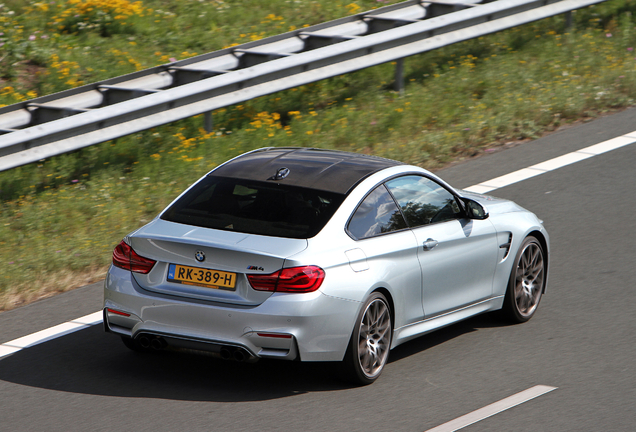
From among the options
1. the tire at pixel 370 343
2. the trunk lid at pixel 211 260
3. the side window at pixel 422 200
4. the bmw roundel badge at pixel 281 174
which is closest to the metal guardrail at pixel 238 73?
the bmw roundel badge at pixel 281 174

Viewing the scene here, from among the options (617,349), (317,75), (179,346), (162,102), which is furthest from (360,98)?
(179,346)

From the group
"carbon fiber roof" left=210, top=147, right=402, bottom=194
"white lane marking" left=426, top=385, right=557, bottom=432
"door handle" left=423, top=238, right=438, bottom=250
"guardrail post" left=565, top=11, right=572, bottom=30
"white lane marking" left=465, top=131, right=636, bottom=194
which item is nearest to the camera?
"white lane marking" left=426, top=385, right=557, bottom=432

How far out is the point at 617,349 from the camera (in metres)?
6.75

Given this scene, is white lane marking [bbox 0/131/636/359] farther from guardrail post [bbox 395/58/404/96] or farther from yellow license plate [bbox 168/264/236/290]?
guardrail post [bbox 395/58/404/96]

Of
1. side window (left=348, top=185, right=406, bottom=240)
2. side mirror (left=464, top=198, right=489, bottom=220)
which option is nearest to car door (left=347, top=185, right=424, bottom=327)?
side window (left=348, top=185, right=406, bottom=240)

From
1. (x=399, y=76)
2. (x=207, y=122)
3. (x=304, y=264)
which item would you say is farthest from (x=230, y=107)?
(x=304, y=264)

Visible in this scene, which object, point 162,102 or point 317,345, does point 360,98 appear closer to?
point 162,102

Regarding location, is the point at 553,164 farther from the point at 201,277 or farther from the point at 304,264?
the point at 201,277

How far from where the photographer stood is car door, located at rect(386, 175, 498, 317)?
261 inches

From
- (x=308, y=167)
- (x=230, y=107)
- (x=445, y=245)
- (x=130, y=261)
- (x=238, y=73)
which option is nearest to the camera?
(x=130, y=261)

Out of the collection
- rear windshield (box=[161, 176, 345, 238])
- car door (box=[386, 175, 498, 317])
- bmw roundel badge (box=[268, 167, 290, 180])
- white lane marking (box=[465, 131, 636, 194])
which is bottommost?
white lane marking (box=[465, 131, 636, 194])

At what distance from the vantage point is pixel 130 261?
6.02 meters

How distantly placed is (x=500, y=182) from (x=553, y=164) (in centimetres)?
101

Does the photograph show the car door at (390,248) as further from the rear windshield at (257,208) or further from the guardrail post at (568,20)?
the guardrail post at (568,20)
